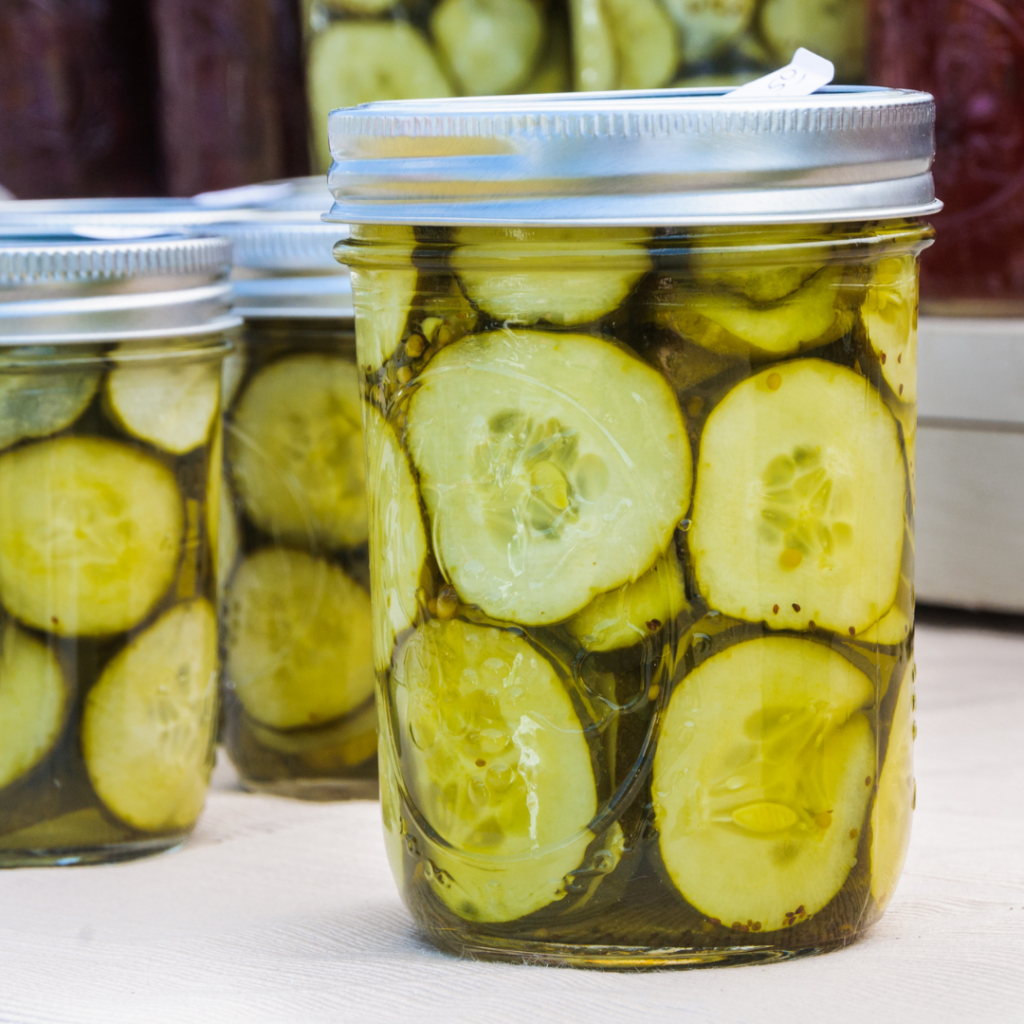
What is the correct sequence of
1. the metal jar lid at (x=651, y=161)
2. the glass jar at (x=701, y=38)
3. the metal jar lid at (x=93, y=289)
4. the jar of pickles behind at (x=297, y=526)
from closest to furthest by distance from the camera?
the metal jar lid at (x=651, y=161) < the metal jar lid at (x=93, y=289) < the jar of pickles behind at (x=297, y=526) < the glass jar at (x=701, y=38)

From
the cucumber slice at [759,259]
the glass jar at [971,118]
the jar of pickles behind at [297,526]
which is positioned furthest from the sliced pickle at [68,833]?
the glass jar at [971,118]

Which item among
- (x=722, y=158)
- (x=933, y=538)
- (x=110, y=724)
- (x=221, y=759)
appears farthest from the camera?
(x=933, y=538)

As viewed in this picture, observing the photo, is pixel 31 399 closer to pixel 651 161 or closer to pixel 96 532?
pixel 96 532

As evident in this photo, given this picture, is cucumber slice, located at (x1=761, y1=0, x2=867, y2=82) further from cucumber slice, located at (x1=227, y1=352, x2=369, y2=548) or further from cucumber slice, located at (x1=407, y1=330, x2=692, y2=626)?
cucumber slice, located at (x1=407, y1=330, x2=692, y2=626)

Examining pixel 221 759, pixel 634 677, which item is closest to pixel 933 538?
pixel 221 759

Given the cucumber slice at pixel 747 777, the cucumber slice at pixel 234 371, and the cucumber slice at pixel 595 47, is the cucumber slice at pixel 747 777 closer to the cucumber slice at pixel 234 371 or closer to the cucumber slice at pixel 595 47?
the cucumber slice at pixel 234 371

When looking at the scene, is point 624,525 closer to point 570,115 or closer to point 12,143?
point 570,115

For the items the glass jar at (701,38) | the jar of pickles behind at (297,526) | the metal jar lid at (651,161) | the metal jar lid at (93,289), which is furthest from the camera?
the glass jar at (701,38)
